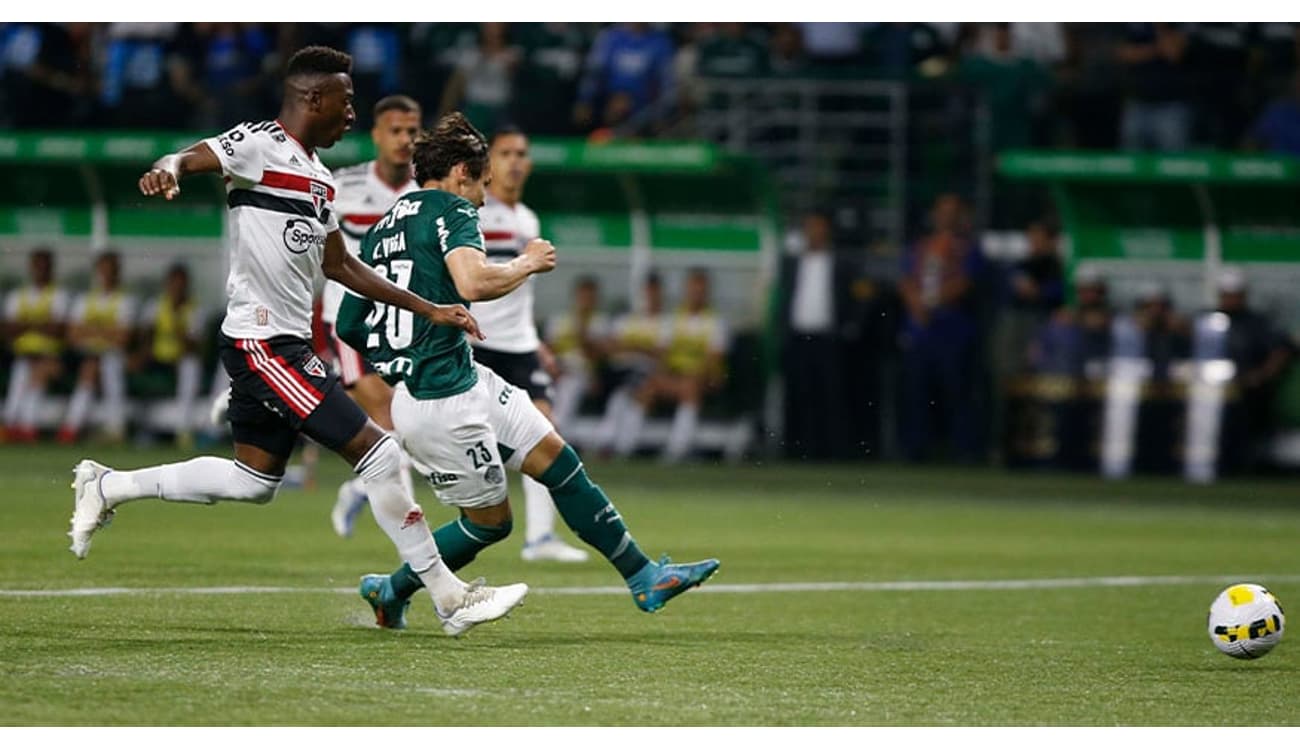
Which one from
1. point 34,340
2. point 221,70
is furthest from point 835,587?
point 34,340

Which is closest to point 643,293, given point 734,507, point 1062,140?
point 1062,140

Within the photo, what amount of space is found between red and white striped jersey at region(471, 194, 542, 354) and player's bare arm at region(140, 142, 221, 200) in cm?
393

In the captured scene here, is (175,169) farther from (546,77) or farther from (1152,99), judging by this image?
(1152,99)

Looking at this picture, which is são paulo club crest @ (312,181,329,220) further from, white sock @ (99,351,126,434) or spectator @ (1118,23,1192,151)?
spectator @ (1118,23,1192,151)

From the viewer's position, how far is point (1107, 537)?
15.1 m

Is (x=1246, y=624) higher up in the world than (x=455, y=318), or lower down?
lower down

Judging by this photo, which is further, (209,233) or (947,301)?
(209,233)

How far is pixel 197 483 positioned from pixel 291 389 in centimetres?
61

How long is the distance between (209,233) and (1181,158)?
9717 millimetres

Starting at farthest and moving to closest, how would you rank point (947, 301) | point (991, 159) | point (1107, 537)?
point (991, 159), point (947, 301), point (1107, 537)

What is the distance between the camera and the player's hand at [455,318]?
848 cm

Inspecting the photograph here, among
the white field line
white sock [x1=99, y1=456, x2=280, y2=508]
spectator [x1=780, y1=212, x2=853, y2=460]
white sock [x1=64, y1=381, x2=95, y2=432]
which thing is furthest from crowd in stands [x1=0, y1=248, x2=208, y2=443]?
white sock [x1=99, y1=456, x2=280, y2=508]

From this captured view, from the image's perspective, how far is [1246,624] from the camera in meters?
8.66
